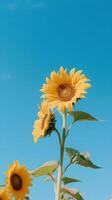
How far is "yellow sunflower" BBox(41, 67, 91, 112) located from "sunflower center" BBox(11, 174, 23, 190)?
0.66 metres

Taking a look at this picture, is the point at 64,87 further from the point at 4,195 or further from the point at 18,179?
the point at 4,195

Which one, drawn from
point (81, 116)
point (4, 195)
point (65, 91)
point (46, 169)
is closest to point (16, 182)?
point (46, 169)

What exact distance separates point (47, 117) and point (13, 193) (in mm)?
810

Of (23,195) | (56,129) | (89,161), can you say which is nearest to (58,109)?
(56,129)

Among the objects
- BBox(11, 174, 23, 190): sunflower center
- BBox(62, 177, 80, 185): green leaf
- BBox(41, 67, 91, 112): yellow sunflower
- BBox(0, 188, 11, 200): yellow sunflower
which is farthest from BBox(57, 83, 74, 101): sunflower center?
BBox(0, 188, 11, 200): yellow sunflower

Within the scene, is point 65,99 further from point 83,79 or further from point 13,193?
point 13,193

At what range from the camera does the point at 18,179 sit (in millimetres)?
4031

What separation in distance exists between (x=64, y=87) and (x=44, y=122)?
440mm

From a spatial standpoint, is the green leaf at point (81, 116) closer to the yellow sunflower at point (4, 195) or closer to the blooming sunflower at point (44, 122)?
the blooming sunflower at point (44, 122)

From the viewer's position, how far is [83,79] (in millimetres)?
4496

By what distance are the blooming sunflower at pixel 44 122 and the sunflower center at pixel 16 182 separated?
0.42m

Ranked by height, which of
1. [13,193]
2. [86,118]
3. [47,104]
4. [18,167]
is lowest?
[13,193]

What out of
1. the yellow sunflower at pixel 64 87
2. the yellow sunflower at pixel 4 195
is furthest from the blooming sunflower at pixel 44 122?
the yellow sunflower at pixel 4 195

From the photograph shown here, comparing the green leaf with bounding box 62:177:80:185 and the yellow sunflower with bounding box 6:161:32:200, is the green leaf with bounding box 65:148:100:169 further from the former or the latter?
the yellow sunflower with bounding box 6:161:32:200
